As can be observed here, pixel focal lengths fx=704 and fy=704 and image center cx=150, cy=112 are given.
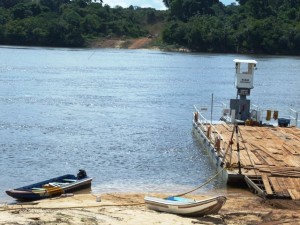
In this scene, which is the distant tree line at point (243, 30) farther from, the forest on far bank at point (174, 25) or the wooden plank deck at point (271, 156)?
the wooden plank deck at point (271, 156)

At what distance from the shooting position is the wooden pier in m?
21.3

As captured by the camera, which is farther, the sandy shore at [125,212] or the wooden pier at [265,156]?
the wooden pier at [265,156]

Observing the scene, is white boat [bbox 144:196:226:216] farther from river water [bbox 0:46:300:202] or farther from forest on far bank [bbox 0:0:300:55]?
forest on far bank [bbox 0:0:300:55]

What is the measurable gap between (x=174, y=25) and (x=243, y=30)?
15066mm

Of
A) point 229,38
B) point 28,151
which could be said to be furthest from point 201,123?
point 229,38

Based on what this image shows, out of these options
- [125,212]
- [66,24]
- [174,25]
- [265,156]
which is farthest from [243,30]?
[125,212]

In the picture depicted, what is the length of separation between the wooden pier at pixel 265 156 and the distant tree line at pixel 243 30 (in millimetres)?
113532

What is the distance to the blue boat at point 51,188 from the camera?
21.3 metres

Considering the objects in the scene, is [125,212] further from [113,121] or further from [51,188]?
[113,121]

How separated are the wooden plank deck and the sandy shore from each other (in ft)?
2.94

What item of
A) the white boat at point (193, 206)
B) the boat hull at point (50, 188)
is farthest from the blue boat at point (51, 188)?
the white boat at point (193, 206)

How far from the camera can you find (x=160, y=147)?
108ft

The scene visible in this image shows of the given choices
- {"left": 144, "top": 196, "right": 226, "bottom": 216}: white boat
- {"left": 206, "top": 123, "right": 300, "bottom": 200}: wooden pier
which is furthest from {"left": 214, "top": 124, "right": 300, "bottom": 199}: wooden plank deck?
{"left": 144, "top": 196, "right": 226, "bottom": 216}: white boat

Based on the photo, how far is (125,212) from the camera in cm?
1806
